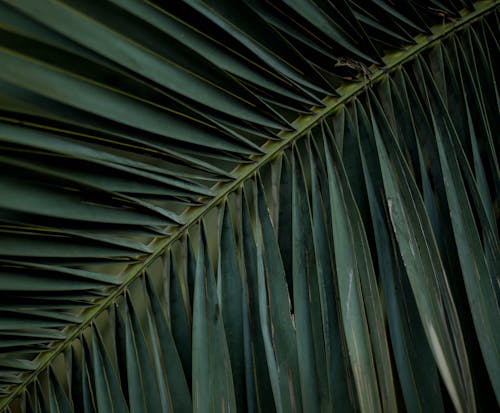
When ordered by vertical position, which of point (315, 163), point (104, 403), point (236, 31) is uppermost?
point (236, 31)

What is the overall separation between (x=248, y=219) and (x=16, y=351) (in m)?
0.37

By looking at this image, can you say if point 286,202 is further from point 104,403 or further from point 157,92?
point 104,403

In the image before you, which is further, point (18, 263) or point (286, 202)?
point (286, 202)

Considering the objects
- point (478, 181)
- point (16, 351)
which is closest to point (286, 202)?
point (478, 181)

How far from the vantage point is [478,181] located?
26.6 inches

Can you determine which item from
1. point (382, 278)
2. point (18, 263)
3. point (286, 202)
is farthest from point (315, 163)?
point (18, 263)

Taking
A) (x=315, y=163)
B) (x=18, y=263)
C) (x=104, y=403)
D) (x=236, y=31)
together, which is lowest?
(x=104, y=403)

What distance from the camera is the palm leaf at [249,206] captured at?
563 mm

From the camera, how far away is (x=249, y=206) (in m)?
0.72

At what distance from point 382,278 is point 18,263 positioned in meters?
0.46

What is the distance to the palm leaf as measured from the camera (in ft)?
1.85

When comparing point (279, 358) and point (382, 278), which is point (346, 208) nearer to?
point (382, 278)

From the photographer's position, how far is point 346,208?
63 cm

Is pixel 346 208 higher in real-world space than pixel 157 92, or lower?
lower
